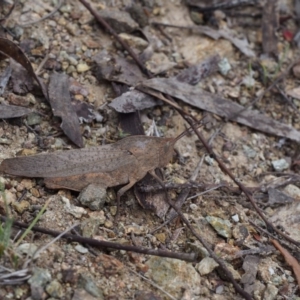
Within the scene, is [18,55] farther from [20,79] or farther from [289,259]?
[289,259]

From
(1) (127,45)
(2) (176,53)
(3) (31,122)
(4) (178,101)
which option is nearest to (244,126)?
(4) (178,101)

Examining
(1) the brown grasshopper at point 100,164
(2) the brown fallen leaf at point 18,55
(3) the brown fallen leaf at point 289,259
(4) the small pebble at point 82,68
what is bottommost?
(3) the brown fallen leaf at point 289,259

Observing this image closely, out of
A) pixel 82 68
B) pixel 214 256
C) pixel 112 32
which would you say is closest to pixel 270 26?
pixel 112 32

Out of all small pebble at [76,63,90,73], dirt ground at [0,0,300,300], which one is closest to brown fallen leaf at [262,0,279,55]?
dirt ground at [0,0,300,300]

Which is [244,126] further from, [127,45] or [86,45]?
[86,45]

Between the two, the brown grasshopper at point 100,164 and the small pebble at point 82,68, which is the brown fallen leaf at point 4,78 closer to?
the small pebble at point 82,68

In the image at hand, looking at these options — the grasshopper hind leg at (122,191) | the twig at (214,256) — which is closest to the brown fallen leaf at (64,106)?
the grasshopper hind leg at (122,191)

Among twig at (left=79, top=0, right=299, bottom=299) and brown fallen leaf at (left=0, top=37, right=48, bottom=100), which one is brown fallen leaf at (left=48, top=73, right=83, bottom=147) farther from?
twig at (left=79, top=0, right=299, bottom=299)
